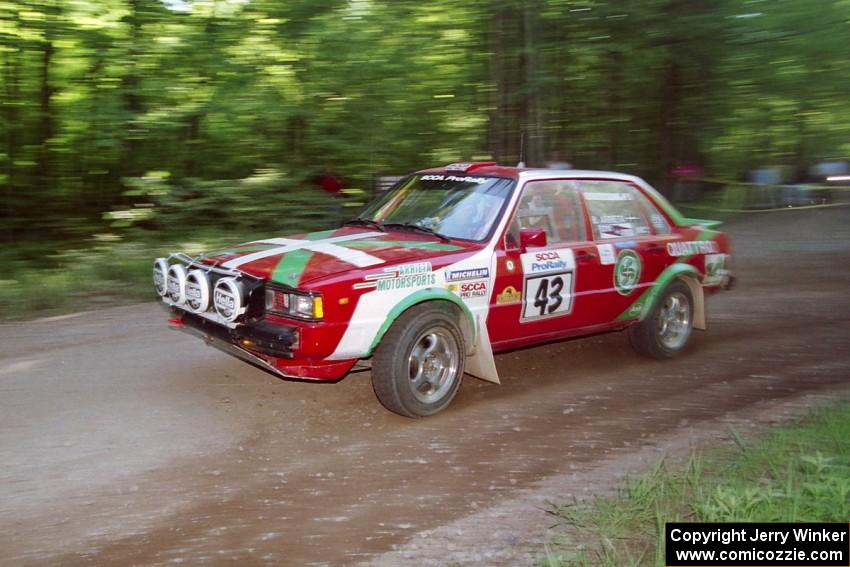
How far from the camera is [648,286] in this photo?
22.4ft

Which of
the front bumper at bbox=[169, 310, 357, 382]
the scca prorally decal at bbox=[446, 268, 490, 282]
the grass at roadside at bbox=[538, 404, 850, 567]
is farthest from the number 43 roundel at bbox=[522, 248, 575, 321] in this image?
the grass at roadside at bbox=[538, 404, 850, 567]

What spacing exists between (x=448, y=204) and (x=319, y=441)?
2138 millimetres

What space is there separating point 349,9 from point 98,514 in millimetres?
10913

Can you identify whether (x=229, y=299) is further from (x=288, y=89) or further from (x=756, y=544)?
(x=288, y=89)

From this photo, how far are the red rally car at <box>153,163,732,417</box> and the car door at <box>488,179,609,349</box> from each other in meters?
0.01

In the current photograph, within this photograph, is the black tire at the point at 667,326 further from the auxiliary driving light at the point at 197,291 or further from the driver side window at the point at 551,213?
the auxiliary driving light at the point at 197,291

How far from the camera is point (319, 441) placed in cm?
497

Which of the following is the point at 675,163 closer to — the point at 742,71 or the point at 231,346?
the point at 742,71

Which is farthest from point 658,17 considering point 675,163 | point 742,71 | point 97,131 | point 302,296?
point 302,296

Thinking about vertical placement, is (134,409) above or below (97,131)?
below

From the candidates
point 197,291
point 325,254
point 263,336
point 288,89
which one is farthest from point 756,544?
point 288,89

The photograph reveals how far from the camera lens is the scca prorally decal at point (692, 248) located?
697 centimetres

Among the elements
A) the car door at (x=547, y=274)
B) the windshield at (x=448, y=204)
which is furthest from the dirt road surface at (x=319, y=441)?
the windshield at (x=448, y=204)

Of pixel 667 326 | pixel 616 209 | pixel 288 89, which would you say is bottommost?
pixel 667 326
